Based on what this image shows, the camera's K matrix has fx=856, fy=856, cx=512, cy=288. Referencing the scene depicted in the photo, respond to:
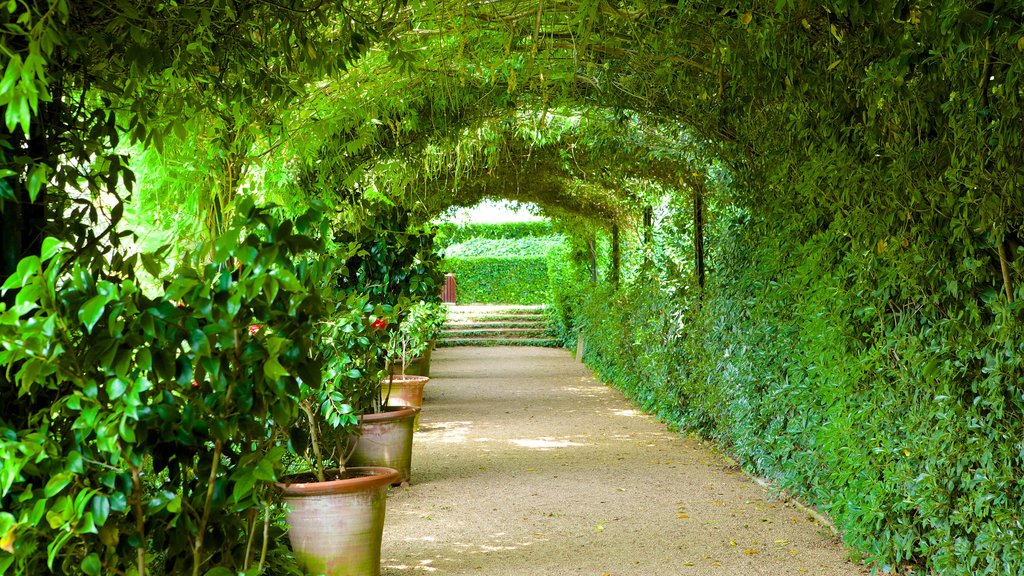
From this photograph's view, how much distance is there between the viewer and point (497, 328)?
65.7 feet

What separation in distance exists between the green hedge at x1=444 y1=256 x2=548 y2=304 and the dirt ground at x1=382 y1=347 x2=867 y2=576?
49.3ft

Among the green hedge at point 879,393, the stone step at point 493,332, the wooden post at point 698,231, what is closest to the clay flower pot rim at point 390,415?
the green hedge at point 879,393

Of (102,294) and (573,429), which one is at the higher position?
(102,294)

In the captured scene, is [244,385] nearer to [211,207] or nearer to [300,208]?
[211,207]

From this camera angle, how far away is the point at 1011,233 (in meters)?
2.79

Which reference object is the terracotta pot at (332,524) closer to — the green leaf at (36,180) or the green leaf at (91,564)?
the green leaf at (91,564)

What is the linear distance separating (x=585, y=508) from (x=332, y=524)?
2.02 meters

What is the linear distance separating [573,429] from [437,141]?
3266 millimetres

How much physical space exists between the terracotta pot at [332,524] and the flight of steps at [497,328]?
584 inches

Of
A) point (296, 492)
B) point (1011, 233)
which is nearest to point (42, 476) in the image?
point (296, 492)

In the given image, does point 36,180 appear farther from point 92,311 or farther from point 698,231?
point 698,231

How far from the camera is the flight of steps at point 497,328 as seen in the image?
1920 cm

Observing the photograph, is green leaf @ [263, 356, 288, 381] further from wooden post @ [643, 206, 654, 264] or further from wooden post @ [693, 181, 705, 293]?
wooden post @ [643, 206, 654, 264]

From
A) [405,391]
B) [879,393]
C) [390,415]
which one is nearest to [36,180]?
[879,393]
